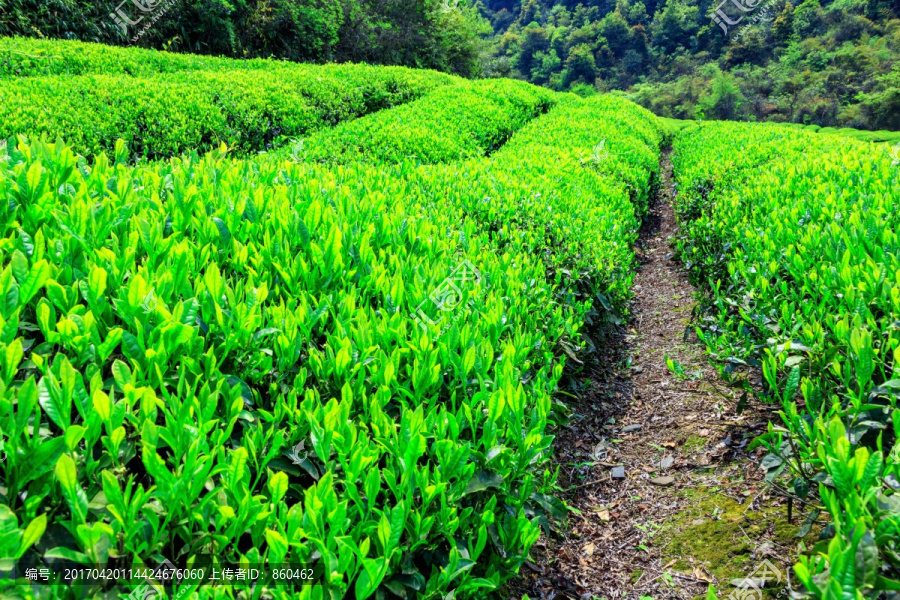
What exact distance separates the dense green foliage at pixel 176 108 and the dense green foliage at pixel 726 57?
21.1 meters

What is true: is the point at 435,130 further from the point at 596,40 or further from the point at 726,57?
the point at 596,40

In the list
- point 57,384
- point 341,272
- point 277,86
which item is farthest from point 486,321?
point 277,86

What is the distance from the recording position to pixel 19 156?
2.97m

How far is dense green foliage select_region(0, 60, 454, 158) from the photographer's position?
7129mm

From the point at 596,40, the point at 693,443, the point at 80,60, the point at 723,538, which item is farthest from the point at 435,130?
the point at 596,40

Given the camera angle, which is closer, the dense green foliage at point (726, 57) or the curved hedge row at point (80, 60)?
the curved hedge row at point (80, 60)

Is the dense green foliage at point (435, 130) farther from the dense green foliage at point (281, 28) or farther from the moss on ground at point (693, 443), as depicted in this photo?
the dense green foliage at point (281, 28)

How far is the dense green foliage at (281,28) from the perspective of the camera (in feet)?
47.0

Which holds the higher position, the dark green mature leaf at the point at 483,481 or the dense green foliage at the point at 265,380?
the dense green foliage at the point at 265,380

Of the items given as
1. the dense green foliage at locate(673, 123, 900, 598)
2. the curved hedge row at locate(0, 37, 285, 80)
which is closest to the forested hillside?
the curved hedge row at locate(0, 37, 285, 80)

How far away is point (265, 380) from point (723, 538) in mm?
→ 2369

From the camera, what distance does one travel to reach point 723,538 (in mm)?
2578

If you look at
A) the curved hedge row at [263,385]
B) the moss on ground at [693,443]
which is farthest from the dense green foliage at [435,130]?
the moss on ground at [693,443]

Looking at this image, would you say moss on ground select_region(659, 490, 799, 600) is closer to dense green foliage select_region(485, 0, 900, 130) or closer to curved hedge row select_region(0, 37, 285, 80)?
curved hedge row select_region(0, 37, 285, 80)
